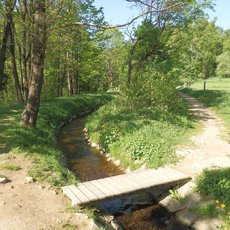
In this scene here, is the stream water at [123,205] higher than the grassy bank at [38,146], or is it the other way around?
the grassy bank at [38,146]

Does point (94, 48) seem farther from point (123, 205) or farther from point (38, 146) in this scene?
point (123, 205)

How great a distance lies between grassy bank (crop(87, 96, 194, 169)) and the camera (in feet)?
33.3

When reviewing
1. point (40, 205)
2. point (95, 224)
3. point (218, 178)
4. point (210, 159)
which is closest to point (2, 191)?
point (40, 205)

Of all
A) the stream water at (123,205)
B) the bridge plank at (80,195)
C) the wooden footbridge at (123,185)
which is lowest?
the stream water at (123,205)

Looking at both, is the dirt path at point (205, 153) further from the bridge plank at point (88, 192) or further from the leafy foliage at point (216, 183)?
the bridge plank at point (88, 192)

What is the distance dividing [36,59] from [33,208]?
7373 millimetres

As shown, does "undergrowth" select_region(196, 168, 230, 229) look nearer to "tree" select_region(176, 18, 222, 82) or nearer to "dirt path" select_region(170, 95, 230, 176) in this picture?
"dirt path" select_region(170, 95, 230, 176)

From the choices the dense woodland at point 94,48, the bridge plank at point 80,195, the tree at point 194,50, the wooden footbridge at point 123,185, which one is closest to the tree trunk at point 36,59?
the dense woodland at point 94,48

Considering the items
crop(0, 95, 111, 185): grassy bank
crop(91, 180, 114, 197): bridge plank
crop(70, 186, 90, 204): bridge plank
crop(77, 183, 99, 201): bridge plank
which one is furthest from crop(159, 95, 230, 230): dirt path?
crop(0, 95, 111, 185): grassy bank

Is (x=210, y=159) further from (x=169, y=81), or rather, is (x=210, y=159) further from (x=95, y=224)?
(x=169, y=81)

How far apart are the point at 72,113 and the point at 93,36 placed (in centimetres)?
1310

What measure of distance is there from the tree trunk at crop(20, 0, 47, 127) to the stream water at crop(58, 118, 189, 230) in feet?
8.22

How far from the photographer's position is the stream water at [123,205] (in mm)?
6641

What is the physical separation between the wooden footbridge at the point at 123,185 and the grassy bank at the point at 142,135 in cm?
116
